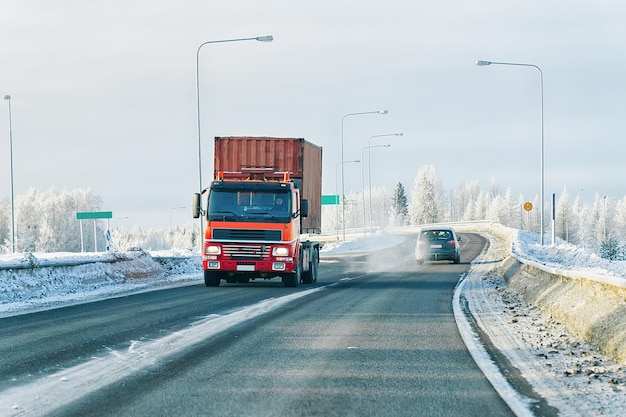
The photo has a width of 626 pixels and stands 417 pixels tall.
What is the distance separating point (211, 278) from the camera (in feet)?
77.4

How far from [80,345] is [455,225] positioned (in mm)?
105664

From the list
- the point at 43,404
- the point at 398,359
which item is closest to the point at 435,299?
the point at 398,359

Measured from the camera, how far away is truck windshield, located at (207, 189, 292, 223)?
21.9 m

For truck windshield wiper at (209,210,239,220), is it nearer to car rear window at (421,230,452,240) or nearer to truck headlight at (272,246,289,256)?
truck headlight at (272,246,289,256)

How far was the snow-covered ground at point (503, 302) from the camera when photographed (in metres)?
7.50

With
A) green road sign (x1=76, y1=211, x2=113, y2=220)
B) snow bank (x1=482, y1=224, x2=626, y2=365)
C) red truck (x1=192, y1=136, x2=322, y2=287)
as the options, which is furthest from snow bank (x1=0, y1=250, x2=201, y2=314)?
green road sign (x1=76, y1=211, x2=113, y2=220)

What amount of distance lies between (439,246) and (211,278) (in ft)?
57.9

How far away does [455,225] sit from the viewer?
11388 cm

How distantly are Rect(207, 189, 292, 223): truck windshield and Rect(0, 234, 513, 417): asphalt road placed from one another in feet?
18.2

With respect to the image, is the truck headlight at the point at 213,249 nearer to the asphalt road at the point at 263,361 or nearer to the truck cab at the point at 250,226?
the truck cab at the point at 250,226

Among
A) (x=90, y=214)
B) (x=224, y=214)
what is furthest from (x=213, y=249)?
(x=90, y=214)

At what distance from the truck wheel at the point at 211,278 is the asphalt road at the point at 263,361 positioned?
22.4 ft

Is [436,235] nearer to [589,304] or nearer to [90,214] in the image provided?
[90,214]

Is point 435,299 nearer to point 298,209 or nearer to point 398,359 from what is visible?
point 298,209
